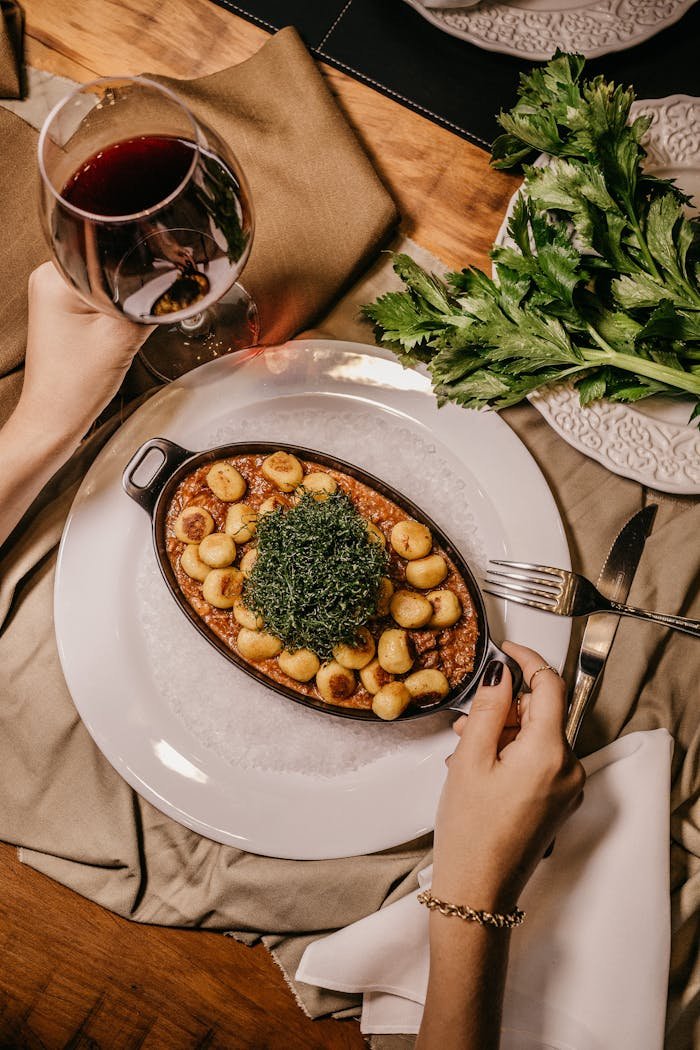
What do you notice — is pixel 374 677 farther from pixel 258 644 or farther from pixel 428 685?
pixel 258 644

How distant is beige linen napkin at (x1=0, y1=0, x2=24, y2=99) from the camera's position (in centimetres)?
153

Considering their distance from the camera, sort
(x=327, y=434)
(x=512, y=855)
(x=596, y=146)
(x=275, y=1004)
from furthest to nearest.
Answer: (x=327, y=434) < (x=275, y=1004) < (x=596, y=146) < (x=512, y=855)

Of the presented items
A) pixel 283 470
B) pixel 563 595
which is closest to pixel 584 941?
pixel 563 595

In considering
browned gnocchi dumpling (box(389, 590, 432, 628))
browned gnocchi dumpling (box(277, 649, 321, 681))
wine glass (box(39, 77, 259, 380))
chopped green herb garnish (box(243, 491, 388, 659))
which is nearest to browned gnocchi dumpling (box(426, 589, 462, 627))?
browned gnocchi dumpling (box(389, 590, 432, 628))

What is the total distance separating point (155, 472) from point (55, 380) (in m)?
0.25

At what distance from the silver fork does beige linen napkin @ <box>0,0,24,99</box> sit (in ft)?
4.65

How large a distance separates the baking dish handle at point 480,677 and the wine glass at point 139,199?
0.80 m

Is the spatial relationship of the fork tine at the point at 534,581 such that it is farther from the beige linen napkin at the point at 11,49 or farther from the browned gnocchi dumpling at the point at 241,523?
the beige linen napkin at the point at 11,49

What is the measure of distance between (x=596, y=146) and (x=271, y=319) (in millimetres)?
705

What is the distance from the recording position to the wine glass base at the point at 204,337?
1.54 m

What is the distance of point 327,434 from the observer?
158cm

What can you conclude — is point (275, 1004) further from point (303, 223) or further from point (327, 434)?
point (303, 223)

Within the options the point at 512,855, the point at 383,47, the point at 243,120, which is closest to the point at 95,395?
the point at 243,120

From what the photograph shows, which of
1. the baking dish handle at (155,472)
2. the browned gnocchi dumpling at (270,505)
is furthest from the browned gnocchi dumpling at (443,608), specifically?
the baking dish handle at (155,472)
